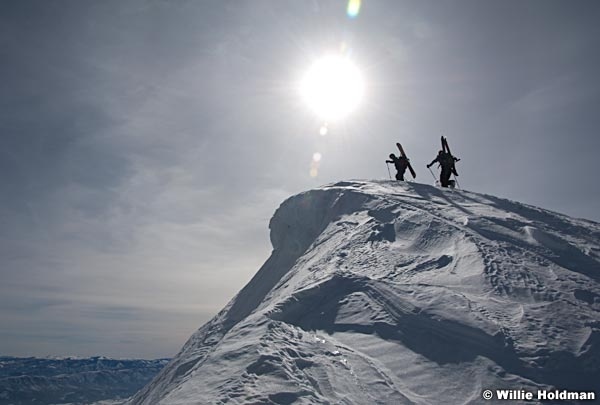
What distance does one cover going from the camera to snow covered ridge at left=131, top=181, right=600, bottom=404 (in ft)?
26.6

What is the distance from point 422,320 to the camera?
10266mm

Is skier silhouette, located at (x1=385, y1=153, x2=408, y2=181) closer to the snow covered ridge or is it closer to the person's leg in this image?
the person's leg

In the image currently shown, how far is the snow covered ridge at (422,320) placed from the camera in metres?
8.12

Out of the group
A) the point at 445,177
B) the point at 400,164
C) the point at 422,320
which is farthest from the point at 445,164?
the point at 422,320

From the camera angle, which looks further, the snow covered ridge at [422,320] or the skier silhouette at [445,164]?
the skier silhouette at [445,164]

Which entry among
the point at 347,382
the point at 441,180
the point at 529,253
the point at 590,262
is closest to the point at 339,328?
the point at 347,382

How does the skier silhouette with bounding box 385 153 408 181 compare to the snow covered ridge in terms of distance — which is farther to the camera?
the skier silhouette with bounding box 385 153 408 181

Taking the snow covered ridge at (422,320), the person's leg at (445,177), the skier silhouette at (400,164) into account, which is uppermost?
the skier silhouette at (400,164)

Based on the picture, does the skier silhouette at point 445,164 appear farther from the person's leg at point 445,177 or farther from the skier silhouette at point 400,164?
the skier silhouette at point 400,164

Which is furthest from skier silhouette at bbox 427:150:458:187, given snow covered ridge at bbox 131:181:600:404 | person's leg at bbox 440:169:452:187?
snow covered ridge at bbox 131:181:600:404

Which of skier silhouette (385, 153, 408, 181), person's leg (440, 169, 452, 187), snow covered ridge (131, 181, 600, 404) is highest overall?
skier silhouette (385, 153, 408, 181)

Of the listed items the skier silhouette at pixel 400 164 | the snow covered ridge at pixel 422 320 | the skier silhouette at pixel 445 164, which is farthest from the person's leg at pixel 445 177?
the snow covered ridge at pixel 422 320

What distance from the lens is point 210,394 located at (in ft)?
24.5

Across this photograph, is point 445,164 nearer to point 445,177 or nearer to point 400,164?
point 445,177
